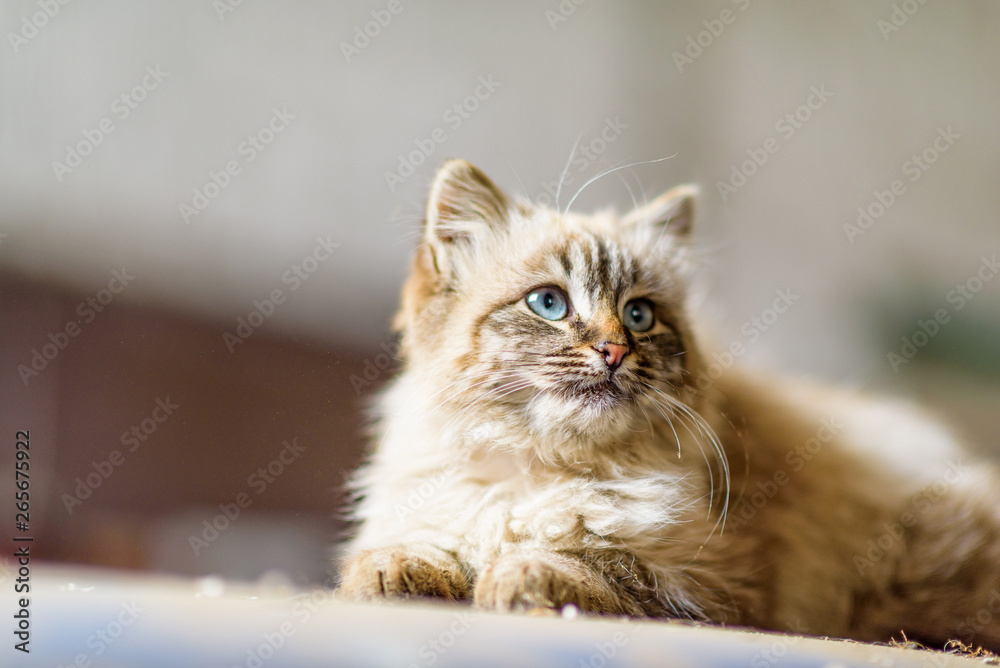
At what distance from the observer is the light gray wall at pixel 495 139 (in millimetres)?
1251

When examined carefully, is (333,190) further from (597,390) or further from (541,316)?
(597,390)

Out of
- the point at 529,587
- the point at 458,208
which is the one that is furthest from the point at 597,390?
the point at 458,208

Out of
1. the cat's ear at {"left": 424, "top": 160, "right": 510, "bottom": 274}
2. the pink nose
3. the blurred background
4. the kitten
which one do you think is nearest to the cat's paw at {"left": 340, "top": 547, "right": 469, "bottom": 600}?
the kitten

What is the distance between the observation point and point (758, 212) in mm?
3055

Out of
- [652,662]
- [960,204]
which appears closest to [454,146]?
[652,662]

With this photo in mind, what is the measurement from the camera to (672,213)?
63.3 inches

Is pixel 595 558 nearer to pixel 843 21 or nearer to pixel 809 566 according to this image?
pixel 809 566

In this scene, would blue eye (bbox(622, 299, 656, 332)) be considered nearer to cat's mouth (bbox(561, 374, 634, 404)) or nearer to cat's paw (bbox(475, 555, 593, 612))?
cat's mouth (bbox(561, 374, 634, 404))

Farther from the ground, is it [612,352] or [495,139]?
[495,139]

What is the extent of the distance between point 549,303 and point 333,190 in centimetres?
76

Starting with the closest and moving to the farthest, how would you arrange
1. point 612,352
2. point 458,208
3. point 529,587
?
point 529,587, point 612,352, point 458,208

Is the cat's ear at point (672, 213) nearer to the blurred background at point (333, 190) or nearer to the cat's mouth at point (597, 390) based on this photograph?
the blurred background at point (333, 190)

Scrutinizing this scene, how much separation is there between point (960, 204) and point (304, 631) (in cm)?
321

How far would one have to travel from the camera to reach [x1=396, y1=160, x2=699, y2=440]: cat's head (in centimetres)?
120
